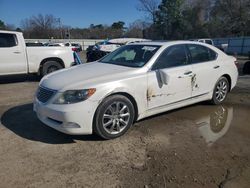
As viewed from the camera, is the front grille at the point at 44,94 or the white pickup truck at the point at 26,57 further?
the white pickup truck at the point at 26,57

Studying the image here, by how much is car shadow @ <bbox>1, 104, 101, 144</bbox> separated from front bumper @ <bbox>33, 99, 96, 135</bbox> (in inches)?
13.3

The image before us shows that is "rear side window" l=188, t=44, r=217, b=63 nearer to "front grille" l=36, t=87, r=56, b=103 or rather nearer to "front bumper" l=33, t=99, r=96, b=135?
"front bumper" l=33, t=99, r=96, b=135

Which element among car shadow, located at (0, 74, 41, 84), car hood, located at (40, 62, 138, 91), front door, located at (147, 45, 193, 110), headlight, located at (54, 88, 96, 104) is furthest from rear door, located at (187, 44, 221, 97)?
car shadow, located at (0, 74, 41, 84)

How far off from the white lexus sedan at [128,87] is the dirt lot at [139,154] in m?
0.31

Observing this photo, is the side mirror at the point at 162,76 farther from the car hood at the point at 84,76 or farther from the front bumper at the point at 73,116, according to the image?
the front bumper at the point at 73,116

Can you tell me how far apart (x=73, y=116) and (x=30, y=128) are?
1.34 m

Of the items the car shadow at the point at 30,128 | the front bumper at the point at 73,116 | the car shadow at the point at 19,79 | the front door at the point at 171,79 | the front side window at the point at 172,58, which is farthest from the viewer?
the car shadow at the point at 19,79

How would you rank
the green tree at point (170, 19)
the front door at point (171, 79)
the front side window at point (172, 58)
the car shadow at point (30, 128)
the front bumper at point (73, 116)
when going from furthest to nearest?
the green tree at point (170, 19)
the front side window at point (172, 58)
the front door at point (171, 79)
the car shadow at point (30, 128)
the front bumper at point (73, 116)

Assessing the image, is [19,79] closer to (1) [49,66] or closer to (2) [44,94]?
(1) [49,66]

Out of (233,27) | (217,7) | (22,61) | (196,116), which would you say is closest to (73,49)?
(22,61)

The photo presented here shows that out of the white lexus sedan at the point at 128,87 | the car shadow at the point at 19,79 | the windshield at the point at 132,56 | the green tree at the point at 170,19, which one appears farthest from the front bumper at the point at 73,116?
the green tree at the point at 170,19

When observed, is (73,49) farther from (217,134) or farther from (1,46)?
(217,134)

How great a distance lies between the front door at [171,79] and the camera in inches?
180

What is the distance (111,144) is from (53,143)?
894 millimetres
